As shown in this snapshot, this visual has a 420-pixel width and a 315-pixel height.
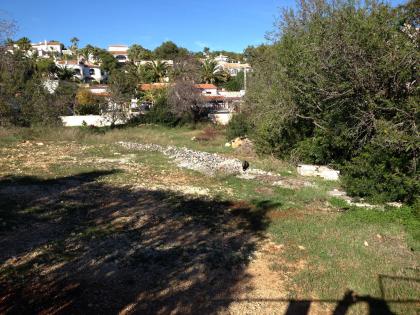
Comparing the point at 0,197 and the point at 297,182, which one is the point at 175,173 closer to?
the point at 297,182

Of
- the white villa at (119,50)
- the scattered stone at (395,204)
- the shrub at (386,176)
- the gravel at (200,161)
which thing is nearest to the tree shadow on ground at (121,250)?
the shrub at (386,176)

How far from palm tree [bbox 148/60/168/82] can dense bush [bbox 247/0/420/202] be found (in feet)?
143

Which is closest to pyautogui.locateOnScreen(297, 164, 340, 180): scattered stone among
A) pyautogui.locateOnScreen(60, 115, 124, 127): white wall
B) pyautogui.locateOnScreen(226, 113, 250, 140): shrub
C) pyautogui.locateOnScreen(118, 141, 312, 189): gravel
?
pyautogui.locateOnScreen(118, 141, 312, 189): gravel

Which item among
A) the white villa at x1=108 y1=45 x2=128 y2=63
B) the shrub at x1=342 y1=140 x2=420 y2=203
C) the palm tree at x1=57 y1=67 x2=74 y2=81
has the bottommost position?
the shrub at x1=342 y1=140 x2=420 y2=203

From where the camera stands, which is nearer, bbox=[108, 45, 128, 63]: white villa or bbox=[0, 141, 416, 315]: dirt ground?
bbox=[0, 141, 416, 315]: dirt ground

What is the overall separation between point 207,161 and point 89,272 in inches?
442

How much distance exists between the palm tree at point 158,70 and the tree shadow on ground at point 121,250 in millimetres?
47414

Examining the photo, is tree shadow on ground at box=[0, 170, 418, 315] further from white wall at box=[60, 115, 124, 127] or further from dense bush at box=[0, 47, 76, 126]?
white wall at box=[60, 115, 124, 127]

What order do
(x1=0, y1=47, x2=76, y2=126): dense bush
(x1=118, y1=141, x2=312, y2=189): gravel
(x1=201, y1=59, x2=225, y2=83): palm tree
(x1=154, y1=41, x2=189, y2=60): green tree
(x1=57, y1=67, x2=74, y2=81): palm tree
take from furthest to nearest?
(x1=154, y1=41, x2=189, y2=60): green tree < (x1=201, y1=59, x2=225, y2=83): palm tree < (x1=57, y1=67, x2=74, y2=81): palm tree < (x1=0, y1=47, x2=76, y2=126): dense bush < (x1=118, y1=141, x2=312, y2=189): gravel

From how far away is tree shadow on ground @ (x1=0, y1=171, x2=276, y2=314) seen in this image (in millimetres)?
6020

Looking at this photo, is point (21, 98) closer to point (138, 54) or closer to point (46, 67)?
point (46, 67)

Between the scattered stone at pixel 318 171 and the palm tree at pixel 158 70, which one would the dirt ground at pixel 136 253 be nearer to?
the scattered stone at pixel 318 171

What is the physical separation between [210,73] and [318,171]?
51.9 m

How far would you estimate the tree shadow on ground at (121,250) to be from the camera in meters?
6.02
